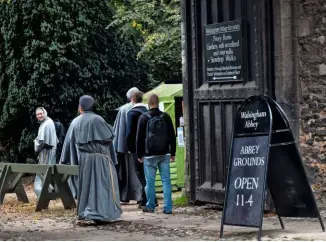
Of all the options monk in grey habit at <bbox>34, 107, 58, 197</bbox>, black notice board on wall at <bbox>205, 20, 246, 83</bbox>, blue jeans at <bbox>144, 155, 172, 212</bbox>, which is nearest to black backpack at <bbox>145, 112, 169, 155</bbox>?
blue jeans at <bbox>144, 155, 172, 212</bbox>

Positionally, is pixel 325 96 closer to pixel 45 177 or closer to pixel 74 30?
pixel 45 177

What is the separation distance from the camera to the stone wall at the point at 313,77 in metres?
12.1

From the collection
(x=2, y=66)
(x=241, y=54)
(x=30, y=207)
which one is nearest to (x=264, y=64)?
(x=241, y=54)

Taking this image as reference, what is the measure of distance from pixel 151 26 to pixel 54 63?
4.16 m

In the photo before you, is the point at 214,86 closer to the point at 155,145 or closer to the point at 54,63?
the point at 155,145

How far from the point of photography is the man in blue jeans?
42.7 feet

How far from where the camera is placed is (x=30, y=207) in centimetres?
1605

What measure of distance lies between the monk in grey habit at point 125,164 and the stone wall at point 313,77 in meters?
3.52

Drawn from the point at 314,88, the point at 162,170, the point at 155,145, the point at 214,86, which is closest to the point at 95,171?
the point at 155,145

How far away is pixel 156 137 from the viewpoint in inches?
512

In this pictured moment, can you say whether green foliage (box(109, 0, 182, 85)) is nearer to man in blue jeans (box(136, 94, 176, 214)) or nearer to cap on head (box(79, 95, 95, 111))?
man in blue jeans (box(136, 94, 176, 214))

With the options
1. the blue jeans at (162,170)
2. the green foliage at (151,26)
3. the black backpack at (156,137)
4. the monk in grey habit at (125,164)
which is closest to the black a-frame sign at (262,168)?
the black backpack at (156,137)

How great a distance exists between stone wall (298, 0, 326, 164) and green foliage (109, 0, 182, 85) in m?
12.0

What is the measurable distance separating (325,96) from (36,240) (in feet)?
14.1
